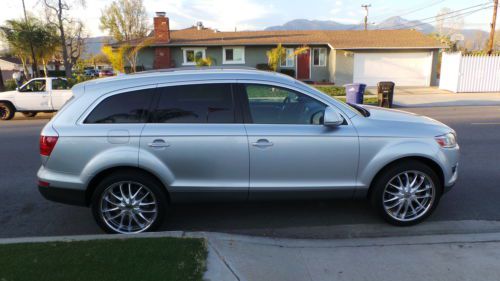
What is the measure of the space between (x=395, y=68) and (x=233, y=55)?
451 inches

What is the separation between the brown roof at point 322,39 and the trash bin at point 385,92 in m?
10.7

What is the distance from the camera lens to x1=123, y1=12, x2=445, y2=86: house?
26.3 m

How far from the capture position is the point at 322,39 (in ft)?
90.4

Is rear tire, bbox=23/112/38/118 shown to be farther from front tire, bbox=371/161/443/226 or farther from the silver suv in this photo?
front tire, bbox=371/161/443/226

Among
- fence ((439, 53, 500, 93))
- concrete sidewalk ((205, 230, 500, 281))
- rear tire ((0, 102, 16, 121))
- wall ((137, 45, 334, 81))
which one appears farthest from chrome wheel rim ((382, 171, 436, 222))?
wall ((137, 45, 334, 81))

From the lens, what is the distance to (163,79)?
4.05 m

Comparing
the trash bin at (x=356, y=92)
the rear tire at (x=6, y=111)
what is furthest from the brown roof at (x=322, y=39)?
the rear tire at (x=6, y=111)

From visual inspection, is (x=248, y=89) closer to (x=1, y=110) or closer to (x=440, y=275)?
(x=440, y=275)

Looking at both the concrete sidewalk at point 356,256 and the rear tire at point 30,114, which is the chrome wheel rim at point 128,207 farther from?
the rear tire at point 30,114

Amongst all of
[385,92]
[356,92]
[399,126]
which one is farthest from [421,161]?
[385,92]

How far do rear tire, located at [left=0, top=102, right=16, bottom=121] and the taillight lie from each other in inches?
464

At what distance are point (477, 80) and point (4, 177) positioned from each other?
74.5 ft

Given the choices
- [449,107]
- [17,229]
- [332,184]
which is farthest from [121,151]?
[449,107]

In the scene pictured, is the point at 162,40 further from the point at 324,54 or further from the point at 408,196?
the point at 408,196
